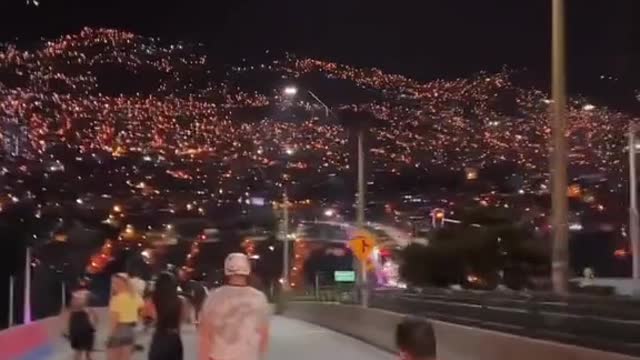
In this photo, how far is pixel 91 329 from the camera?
19.6 m

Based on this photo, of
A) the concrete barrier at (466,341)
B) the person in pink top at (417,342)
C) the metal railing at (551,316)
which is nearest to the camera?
the person in pink top at (417,342)

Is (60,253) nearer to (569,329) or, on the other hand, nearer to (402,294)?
(402,294)

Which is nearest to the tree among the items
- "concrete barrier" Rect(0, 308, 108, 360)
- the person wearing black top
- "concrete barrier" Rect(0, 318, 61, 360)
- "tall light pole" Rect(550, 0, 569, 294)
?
"concrete barrier" Rect(0, 308, 108, 360)

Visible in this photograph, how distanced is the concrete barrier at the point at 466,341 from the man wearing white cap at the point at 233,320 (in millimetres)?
5325

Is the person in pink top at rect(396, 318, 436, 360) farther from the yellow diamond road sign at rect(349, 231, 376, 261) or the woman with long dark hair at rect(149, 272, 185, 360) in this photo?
the yellow diamond road sign at rect(349, 231, 376, 261)

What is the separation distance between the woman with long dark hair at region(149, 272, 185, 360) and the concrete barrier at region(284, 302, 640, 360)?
4745mm

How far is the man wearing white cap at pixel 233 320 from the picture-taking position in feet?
27.2

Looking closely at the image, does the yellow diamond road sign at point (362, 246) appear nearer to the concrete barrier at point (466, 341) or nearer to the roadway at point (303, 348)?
the concrete barrier at point (466, 341)

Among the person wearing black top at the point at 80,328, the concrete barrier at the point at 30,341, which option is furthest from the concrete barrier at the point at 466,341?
the concrete barrier at the point at 30,341

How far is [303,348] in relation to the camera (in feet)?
88.0

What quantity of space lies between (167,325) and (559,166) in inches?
341

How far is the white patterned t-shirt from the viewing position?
829 cm

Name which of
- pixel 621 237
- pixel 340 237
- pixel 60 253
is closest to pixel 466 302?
pixel 60 253

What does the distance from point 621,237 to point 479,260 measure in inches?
1494
